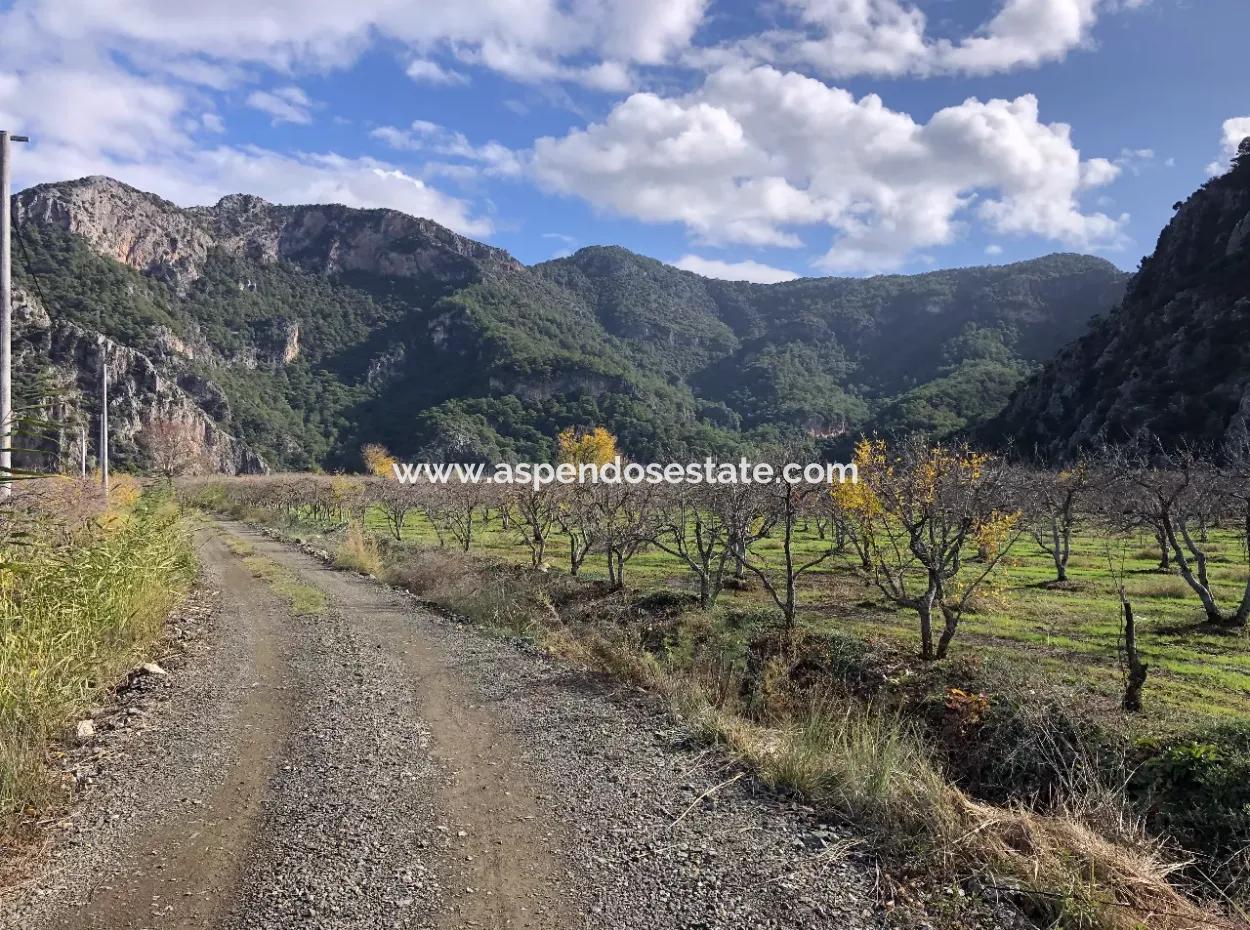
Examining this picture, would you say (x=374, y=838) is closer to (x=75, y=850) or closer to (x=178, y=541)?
(x=75, y=850)

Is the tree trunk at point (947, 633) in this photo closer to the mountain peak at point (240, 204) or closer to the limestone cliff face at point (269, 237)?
the limestone cliff face at point (269, 237)

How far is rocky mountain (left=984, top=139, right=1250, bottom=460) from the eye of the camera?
5469cm

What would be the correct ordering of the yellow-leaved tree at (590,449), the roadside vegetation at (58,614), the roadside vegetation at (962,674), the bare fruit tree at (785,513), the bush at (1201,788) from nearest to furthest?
the roadside vegetation at (962,674) < the roadside vegetation at (58,614) < the bush at (1201,788) < the bare fruit tree at (785,513) < the yellow-leaved tree at (590,449)

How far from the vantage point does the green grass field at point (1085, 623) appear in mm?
10207

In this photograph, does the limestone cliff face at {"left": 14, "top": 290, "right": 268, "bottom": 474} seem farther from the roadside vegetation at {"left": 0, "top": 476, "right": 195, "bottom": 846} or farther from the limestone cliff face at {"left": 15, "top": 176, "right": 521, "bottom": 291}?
the roadside vegetation at {"left": 0, "top": 476, "right": 195, "bottom": 846}

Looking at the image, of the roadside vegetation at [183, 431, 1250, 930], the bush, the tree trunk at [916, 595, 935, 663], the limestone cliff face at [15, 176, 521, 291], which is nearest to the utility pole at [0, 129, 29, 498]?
the roadside vegetation at [183, 431, 1250, 930]

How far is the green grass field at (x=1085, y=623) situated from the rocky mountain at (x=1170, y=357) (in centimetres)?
3434

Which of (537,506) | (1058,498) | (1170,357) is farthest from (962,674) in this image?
(1170,357)

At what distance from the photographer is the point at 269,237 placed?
150 meters

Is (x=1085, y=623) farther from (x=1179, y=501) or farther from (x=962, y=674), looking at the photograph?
(x=962, y=674)

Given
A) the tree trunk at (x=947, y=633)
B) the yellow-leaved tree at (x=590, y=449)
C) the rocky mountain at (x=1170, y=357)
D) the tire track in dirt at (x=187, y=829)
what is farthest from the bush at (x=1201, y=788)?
the yellow-leaved tree at (x=590, y=449)

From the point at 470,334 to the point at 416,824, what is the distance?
131108mm

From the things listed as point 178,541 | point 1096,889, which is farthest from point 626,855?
point 178,541

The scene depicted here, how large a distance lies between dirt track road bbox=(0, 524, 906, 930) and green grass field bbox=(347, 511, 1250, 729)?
6.56 metres
